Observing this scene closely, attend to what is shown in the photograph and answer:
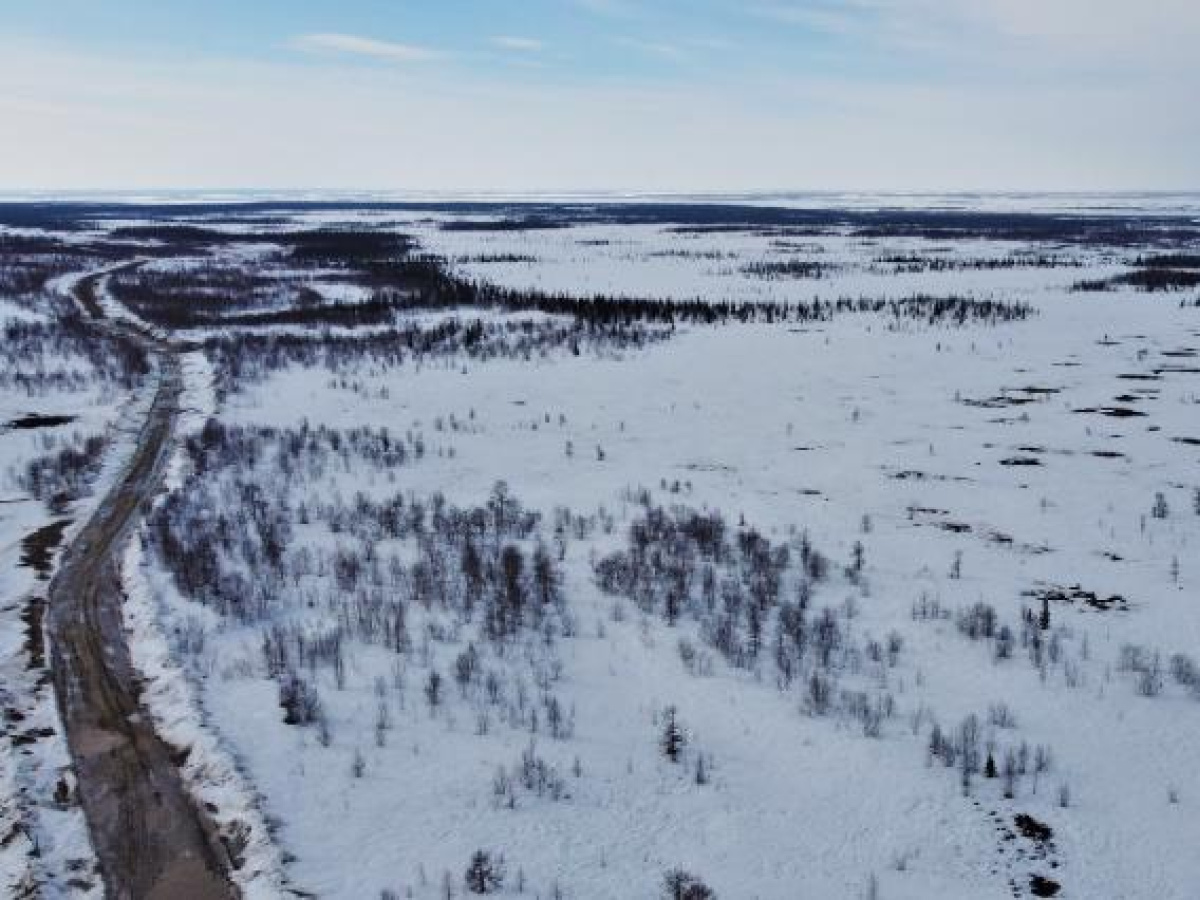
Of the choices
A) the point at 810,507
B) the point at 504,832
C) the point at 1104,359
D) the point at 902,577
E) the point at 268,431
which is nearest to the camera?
the point at 504,832

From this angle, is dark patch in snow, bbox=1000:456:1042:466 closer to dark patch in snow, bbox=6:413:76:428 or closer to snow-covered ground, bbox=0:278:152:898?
snow-covered ground, bbox=0:278:152:898

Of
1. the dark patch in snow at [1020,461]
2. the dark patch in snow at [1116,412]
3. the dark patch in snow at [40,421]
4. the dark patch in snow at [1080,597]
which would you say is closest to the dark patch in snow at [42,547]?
the dark patch in snow at [40,421]

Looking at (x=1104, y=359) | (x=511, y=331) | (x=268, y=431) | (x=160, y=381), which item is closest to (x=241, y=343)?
(x=160, y=381)

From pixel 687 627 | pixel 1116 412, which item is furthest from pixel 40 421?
pixel 1116 412

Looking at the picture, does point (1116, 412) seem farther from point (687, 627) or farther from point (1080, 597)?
point (687, 627)

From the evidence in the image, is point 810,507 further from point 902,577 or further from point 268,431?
point 268,431

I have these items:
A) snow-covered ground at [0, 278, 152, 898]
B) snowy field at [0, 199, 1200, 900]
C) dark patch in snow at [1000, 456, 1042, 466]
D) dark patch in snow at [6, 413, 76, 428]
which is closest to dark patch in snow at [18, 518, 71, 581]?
snow-covered ground at [0, 278, 152, 898]
